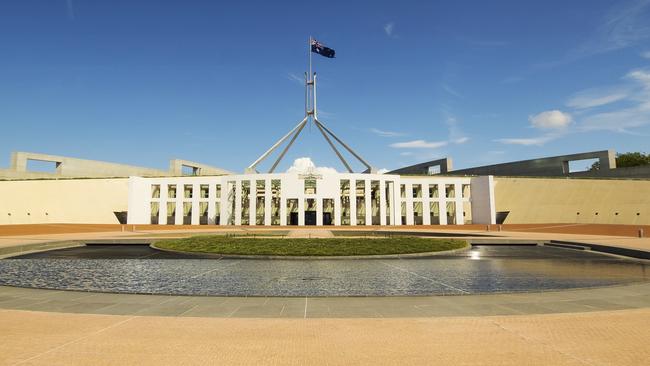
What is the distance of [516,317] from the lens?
680 cm

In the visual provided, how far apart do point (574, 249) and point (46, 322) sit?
24124 mm

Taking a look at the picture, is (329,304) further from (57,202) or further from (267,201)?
(57,202)

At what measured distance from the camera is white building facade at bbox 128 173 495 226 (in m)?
51.8

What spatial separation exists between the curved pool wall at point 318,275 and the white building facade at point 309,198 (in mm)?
35151

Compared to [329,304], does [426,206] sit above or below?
above

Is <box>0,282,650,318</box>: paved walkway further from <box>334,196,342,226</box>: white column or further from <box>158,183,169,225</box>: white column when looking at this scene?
<box>158,183,169,225</box>: white column

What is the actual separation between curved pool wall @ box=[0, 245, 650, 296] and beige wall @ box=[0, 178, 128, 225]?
154ft

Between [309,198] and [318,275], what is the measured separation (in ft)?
132

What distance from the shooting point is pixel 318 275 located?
12.1 meters

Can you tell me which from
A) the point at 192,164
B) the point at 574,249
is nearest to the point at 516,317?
the point at 574,249

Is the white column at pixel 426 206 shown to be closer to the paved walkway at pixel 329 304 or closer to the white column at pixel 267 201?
the white column at pixel 267 201

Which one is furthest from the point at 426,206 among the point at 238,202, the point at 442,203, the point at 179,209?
the point at 179,209

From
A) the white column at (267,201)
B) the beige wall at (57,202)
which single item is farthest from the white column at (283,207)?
the beige wall at (57,202)

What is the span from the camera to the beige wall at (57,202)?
57.6m
